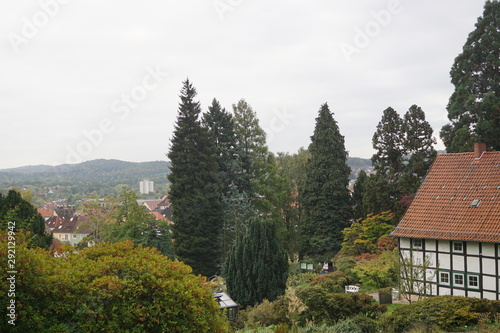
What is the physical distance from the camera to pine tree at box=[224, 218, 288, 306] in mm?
20453

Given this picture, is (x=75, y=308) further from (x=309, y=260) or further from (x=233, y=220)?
(x=309, y=260)

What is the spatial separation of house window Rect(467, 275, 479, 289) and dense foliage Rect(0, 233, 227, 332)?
1419cm

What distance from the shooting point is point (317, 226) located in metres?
30.2

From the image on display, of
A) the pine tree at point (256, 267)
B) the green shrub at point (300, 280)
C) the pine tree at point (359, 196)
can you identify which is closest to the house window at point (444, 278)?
the pine tree at point (256, 267)

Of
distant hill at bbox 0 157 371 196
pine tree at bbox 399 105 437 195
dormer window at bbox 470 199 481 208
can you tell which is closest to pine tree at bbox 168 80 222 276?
pine tree at bbox 399 105 437 195

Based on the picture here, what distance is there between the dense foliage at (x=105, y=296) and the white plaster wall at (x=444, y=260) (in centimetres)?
1434

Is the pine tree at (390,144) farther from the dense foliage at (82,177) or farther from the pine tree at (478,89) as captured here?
the dense foliage at (82,177)

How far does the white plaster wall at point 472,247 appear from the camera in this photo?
56.1 ft

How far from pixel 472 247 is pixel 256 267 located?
373 inches

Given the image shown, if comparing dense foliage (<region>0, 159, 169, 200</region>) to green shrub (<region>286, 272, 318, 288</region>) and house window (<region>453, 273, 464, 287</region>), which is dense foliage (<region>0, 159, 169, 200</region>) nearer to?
green shrub (<region>286, 272, 318, 288</region>)

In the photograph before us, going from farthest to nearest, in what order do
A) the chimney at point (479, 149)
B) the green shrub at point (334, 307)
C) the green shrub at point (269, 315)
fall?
1. the chimney at point (479, 149)
2. the green shrub at point (269, 315)
3. the green shrub at point (334, 307)

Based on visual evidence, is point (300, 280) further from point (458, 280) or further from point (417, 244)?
point (458, 280)

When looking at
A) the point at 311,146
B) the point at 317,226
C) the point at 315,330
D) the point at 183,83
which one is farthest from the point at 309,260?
the point at 315,330

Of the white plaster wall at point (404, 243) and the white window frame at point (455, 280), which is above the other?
the white plaster wall at point (404, 243)
